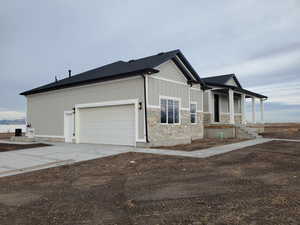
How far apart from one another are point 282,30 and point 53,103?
60.5ft

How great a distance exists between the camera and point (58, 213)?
380cm

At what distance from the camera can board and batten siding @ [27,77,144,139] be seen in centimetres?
1326

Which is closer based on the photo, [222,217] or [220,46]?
[222,217]

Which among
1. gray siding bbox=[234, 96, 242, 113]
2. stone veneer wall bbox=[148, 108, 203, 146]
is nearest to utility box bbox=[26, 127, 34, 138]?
stone veneer wall bbox=[148, 108, 203, 146]

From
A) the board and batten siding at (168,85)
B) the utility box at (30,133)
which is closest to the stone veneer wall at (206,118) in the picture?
the board and batten siding at (168,85)

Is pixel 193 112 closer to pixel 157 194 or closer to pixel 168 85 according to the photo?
pixel 168 85

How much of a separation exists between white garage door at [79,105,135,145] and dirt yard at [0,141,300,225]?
5732 mm

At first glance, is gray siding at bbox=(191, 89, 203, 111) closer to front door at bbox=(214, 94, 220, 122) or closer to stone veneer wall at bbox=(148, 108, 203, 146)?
stone veneer wall at bbox=(148, 108, 203, 146)

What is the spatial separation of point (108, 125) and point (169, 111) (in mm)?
4333

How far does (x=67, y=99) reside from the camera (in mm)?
16906

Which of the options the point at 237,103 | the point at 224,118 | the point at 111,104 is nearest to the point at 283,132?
the point at 237,103

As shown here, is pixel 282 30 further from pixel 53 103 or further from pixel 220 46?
pixel 53 103

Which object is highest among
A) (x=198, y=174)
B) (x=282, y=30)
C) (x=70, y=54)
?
(x=70, y=54)

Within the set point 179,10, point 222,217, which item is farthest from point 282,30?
point 222,217
